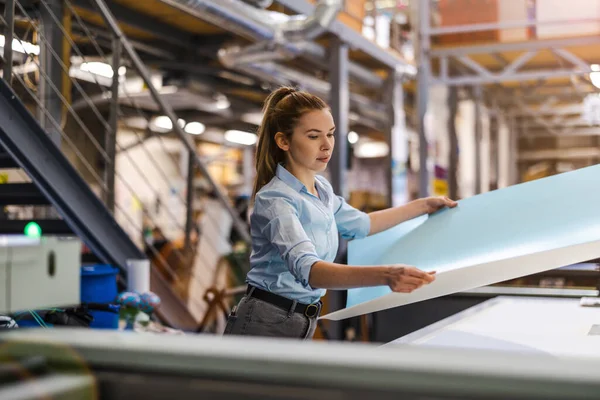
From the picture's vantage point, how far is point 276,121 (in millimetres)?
1664

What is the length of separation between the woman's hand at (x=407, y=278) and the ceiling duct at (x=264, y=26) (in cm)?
332

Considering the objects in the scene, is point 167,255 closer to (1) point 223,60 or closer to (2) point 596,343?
(1) point 223,60

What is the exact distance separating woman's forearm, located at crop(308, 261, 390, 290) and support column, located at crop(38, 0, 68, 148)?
8.61 ft

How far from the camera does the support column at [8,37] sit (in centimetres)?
323

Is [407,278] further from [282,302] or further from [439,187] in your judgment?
[439,187]

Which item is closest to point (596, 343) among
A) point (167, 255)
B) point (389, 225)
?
point (389, 225)

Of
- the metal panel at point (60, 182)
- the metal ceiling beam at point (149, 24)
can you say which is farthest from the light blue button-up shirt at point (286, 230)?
the metal ceiling beam at point (149, 24)

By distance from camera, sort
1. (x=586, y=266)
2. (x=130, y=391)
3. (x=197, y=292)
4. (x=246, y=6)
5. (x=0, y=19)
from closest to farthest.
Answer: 1. (x=130, y=391)
2. (x=586, y=266)
3. (x=0, y=19)
4. (x=246, y=6)
5. (x=197, y=292)

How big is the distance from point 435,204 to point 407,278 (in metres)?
0.66

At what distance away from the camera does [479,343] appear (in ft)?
4.60

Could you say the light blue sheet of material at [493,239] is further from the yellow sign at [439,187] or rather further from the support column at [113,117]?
the yellow sign at [439,187]

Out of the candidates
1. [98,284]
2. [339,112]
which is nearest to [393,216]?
[98,284]

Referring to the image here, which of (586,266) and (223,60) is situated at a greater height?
(223,60)

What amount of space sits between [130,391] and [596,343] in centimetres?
110
